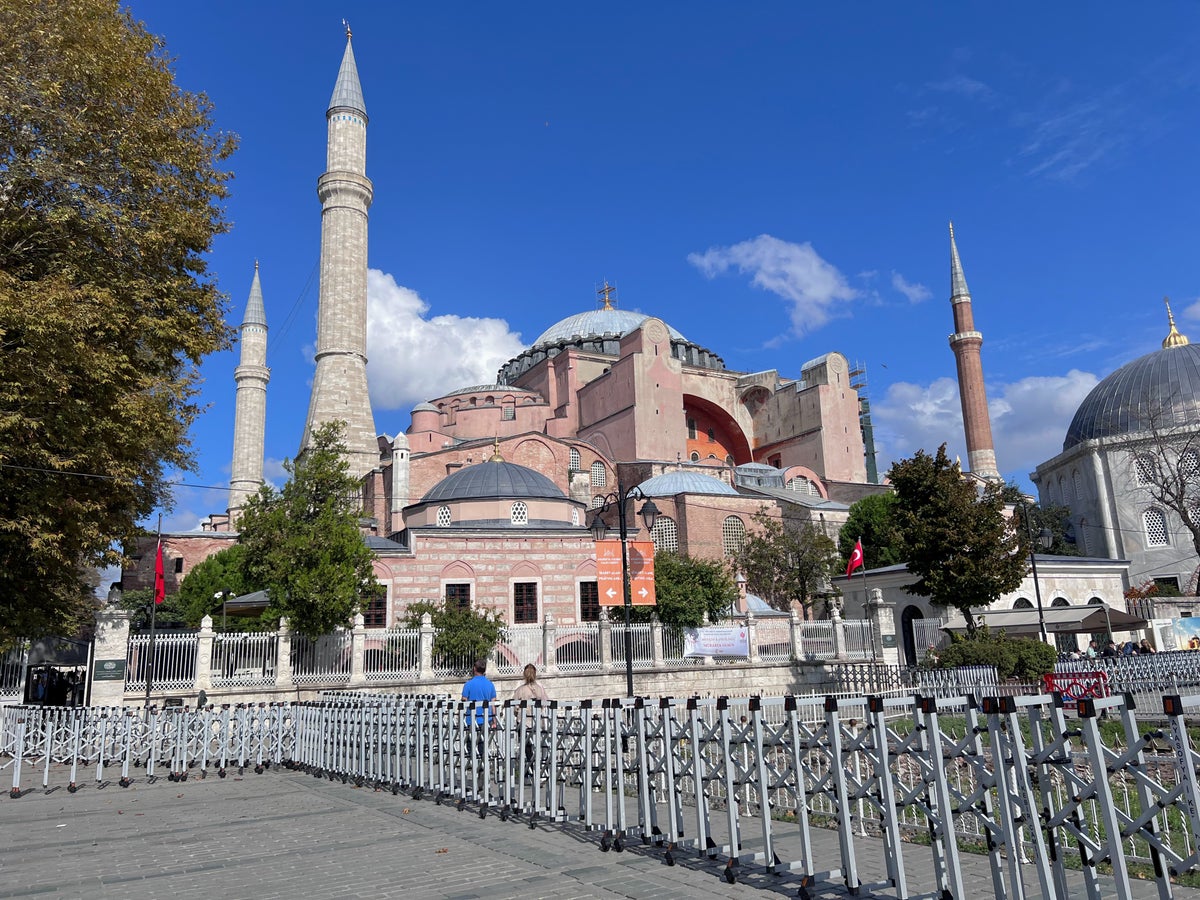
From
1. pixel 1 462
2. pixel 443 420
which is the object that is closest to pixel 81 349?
pixel 1 462

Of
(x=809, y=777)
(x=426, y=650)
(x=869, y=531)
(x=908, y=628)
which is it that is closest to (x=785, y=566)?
(x=908, y=628)

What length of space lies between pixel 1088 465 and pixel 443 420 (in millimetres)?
32802

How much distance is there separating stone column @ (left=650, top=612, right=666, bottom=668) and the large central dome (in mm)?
34152

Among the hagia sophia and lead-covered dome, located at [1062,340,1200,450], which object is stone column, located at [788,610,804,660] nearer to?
the hagia sophia

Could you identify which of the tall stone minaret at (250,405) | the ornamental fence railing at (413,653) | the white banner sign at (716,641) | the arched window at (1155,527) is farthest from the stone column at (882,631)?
the tall stone minaret at (250,405)

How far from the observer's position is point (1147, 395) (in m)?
43.1

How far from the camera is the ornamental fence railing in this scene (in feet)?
52.5

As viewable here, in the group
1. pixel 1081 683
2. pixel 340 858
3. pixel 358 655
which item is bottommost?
pixel 340 858

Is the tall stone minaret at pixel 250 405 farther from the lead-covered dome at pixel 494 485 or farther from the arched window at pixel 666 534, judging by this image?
the arched window at pixel 666 534

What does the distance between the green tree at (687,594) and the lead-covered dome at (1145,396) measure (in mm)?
28669

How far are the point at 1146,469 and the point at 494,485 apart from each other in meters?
26.0

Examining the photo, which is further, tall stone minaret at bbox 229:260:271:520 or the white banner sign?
tall stone minaret at bbox 229:260:271:520

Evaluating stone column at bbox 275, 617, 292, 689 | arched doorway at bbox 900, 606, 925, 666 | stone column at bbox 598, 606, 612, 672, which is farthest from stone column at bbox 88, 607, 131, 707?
arched doorway at bbox 900, 606, 925, 666

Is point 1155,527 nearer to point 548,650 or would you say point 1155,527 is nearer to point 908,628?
point 908,628
